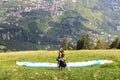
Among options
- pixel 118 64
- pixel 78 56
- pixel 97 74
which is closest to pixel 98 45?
pixel 78 56

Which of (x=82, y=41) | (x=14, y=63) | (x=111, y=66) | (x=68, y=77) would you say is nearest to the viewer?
(x=68, y=77)

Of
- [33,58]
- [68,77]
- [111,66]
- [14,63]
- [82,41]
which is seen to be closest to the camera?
[68,77]

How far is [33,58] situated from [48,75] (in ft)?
73.8

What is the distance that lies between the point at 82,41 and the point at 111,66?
8817 centimetres

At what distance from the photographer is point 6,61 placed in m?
52.0

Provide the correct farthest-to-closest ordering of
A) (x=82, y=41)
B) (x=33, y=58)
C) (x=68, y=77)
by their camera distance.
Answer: (x=82, y=41) < (x=33, y=58) < (x=68, y=77)

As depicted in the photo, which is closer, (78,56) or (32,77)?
(32,77)

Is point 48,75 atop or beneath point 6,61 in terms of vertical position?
atop

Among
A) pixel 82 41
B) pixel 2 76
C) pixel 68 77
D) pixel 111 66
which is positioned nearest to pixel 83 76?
pixel 68 77

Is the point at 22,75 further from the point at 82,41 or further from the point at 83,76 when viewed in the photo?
the point at 82,41

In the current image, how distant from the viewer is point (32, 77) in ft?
106

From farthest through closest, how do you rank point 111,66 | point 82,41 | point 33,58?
point 82,41, point 33,58, point 111,66

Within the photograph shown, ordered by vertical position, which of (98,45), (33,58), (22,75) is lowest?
(98,45)

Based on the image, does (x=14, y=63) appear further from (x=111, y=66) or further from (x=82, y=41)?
(x=82, y=41)
